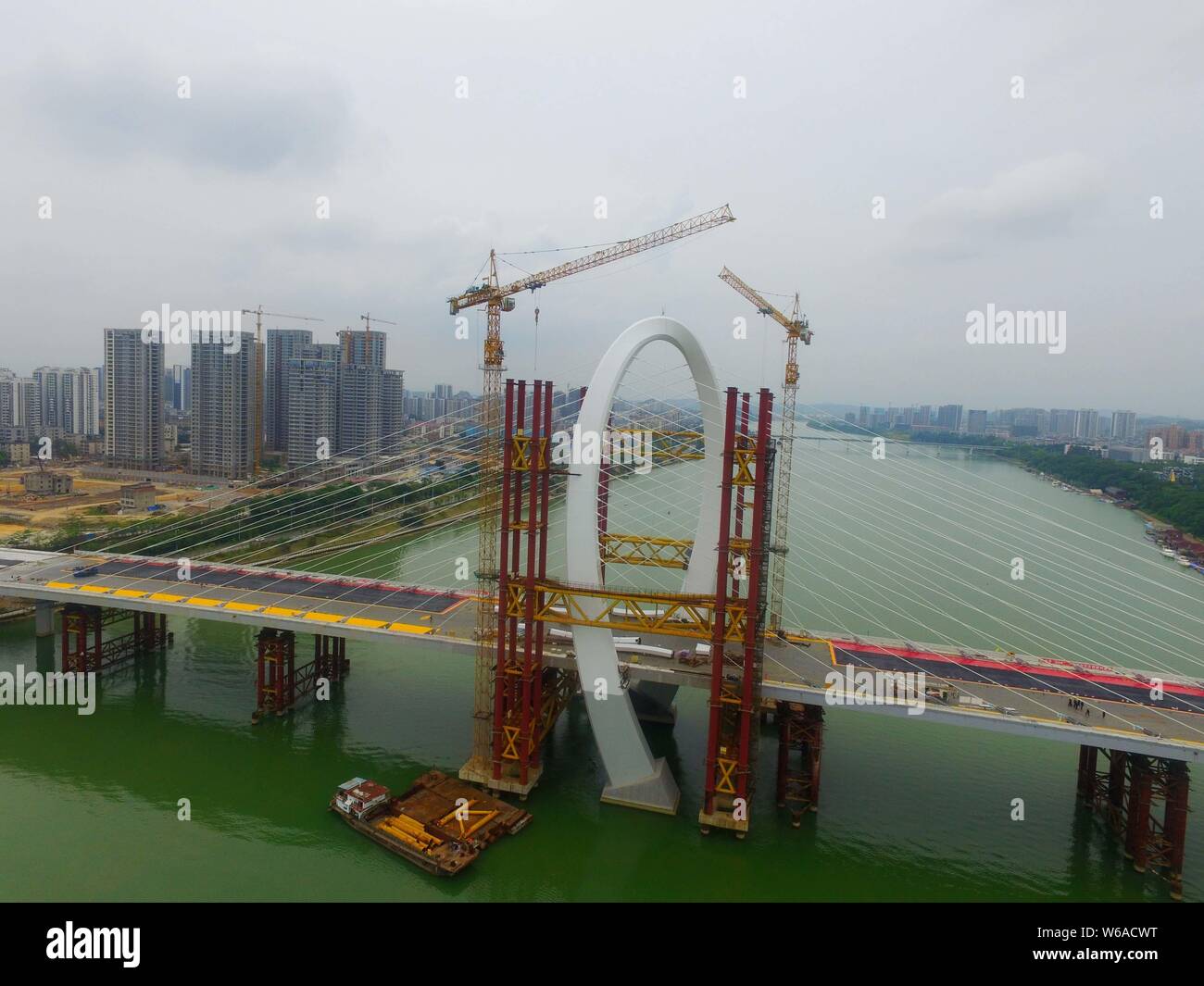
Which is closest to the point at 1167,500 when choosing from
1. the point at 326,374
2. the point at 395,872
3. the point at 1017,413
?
the point at 395,872

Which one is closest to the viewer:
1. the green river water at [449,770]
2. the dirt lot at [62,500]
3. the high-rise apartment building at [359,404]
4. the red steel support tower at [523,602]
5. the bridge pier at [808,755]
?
the green river water at [449,770]

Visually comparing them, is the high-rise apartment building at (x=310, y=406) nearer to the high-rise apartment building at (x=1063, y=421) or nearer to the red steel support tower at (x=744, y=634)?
the red steel support tower at (x=744, y=634)

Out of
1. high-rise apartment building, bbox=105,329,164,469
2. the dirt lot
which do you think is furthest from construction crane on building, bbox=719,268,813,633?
high-rise apartment building, bbox=105,329,164,469

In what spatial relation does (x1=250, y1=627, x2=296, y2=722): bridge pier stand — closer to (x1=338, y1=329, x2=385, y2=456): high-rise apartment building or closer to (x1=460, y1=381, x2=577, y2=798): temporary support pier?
(x1=460, y1=381, x2=577, y2=798): temporary support pier

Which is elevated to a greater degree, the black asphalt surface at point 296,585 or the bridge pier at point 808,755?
the black asphalt surface at point 296,585

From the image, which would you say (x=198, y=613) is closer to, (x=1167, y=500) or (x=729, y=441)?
(x=729, y=441)

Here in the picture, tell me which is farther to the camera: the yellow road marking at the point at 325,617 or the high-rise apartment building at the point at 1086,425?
the high-rise apartment building at the point at 1086,425

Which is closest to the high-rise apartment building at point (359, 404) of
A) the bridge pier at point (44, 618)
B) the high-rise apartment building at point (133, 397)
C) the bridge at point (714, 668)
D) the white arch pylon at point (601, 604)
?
the high-rise apartment building at point (133, 397)
